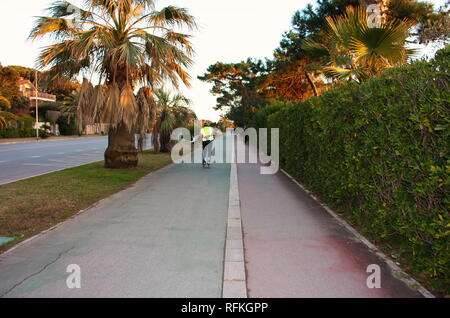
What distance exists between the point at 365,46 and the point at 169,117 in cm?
1480

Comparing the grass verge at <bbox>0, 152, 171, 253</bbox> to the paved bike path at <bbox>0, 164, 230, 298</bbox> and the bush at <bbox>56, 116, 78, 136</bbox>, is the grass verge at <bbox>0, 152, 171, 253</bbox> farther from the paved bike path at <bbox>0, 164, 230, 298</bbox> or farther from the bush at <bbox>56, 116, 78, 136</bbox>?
the bush at <bbox>56, 116, 78, 136</bbox>

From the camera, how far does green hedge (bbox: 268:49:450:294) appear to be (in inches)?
135

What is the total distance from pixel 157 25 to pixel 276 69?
13.6m

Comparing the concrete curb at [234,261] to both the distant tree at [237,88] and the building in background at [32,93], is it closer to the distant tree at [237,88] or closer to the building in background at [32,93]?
the distant tree at [237,88]

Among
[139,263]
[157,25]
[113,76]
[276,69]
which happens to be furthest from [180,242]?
[276,69]

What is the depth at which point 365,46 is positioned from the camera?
888 centimetres

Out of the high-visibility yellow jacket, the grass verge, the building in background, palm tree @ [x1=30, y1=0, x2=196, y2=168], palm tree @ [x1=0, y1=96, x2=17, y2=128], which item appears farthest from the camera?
the building in background

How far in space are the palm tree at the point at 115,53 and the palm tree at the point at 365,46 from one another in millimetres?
5866

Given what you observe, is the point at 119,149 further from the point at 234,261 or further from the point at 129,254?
the point at 234,261

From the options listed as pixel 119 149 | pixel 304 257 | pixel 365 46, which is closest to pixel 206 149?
pixel 119 149

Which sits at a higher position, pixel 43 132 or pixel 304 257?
pixel 43 132

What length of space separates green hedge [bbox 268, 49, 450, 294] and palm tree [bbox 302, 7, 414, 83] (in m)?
2.38

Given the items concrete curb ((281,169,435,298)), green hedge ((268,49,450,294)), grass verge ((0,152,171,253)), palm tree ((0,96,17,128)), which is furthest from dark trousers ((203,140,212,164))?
palm tree ((0,96,17,128))
